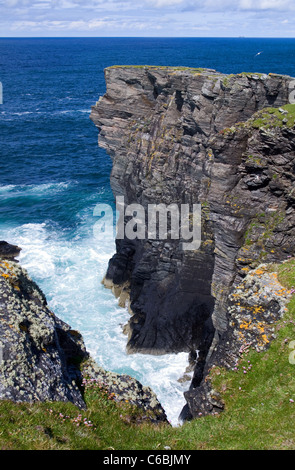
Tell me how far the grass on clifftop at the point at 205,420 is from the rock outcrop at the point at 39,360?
593 mm

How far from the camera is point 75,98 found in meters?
133

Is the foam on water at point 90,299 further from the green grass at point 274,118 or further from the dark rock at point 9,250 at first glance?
the green grass at point 274,118

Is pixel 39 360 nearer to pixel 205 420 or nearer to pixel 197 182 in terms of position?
pixel 205 420

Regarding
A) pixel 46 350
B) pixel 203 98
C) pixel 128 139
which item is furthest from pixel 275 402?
pixel 128 139

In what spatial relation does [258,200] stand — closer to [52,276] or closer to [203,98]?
[203,98]

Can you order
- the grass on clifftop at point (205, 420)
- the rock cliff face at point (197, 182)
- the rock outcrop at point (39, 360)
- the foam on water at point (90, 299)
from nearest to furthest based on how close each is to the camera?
the grass on clifftop at point (205, 420), the rock outcrop at point (39, 360), the rock cliff face at point (197, 182), the foam on water at point (90, 299)

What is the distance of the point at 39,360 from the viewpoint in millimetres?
13898

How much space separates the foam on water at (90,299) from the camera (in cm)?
3681

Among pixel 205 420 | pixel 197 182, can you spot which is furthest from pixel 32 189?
pixel 205 420

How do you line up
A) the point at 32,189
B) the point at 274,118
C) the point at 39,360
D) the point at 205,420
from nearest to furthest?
the point at 39,360, the point at 205,420, the point at 274,118, the point at 32,189

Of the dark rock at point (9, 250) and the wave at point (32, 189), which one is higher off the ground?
the wave at point (32, 189)

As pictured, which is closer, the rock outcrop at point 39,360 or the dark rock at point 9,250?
the rock outcrop at point 39,360

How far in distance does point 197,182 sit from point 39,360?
27013 mm

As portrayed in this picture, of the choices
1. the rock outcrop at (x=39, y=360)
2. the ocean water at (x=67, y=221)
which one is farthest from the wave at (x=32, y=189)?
the rock outcrop at (x=39, y=360)
